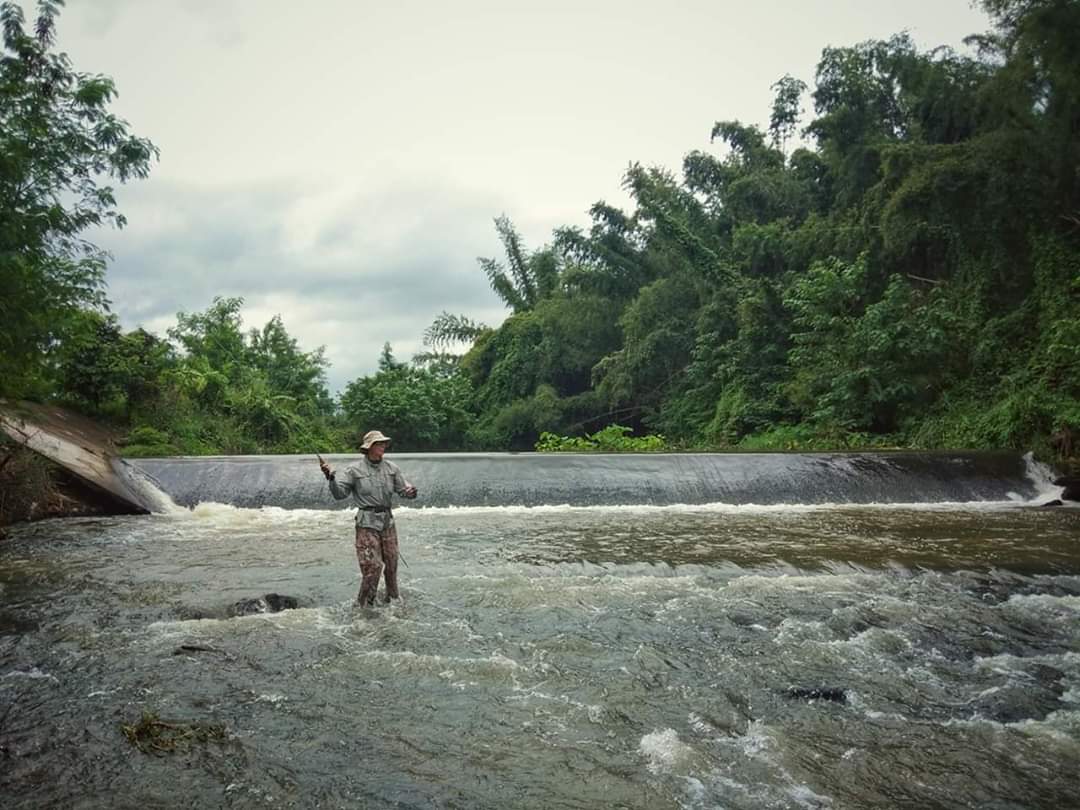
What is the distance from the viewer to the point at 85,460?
44.7 ft

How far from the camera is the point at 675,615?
21.5 feet

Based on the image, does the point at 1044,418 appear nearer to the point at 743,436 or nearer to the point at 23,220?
the point at 743,436

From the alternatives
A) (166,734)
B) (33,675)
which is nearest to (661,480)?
(33,675)

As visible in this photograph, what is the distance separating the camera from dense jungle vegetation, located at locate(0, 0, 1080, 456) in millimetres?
10133

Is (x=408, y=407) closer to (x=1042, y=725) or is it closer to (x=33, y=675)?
(x=33, y=675)

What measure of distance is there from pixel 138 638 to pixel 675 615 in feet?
14.8

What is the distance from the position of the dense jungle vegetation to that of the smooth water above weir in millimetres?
2478

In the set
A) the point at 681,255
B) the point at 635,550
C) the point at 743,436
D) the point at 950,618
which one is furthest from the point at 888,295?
the point at 950,618

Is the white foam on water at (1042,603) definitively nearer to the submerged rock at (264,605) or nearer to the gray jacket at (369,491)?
the gray jacket at (369,491)

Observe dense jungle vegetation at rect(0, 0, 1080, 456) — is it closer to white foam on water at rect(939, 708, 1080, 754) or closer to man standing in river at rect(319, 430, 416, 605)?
man standing in river at rect(319, 430, 416, 605)

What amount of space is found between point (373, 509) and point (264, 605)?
4.45ft

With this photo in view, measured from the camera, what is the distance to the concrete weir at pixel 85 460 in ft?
40.9

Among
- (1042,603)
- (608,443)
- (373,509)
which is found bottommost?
(1042,603)

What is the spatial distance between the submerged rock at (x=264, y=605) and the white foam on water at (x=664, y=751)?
4.00 metres
